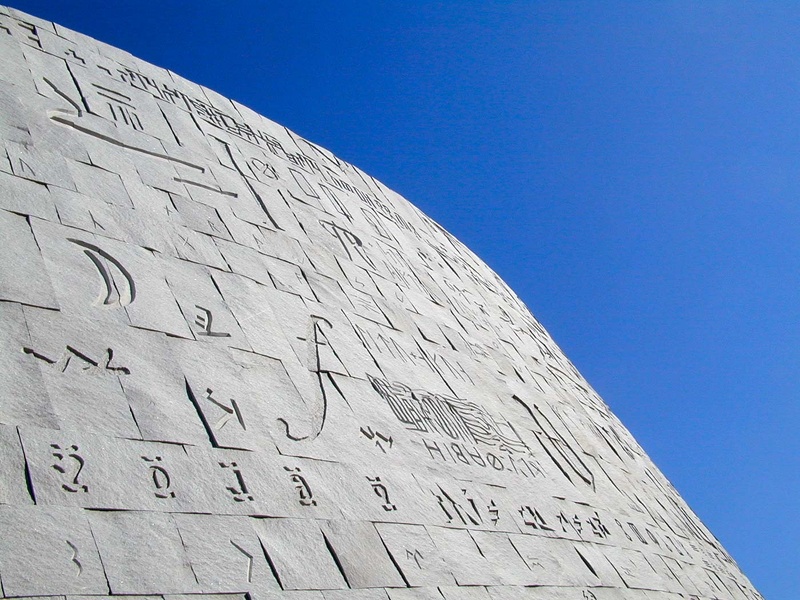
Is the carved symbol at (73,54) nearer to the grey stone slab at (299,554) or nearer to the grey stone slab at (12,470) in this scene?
the grey stone slab at (12,470)

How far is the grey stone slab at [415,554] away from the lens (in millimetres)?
3283

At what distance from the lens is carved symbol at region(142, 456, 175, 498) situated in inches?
104

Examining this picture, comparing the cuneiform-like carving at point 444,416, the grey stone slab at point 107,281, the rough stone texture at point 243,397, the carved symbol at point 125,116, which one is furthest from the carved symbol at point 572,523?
the carved symbol at point 125,116

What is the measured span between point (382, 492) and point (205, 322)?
1055mm

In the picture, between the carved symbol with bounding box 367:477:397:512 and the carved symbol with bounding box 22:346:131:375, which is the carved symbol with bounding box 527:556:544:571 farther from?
the carved symbol with bounding box 22:346:131:375

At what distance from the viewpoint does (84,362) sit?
2.90 meters

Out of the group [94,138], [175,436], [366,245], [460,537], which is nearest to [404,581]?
[460,537]

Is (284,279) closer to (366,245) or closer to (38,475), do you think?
(366,245)

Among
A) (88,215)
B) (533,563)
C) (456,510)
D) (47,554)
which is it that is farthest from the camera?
(533,563)

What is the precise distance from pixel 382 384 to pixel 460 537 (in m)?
0.99

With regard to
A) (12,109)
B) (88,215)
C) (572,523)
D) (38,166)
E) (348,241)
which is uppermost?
(348,241)

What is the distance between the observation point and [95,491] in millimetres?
2473

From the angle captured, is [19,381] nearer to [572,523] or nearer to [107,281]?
[107,281]

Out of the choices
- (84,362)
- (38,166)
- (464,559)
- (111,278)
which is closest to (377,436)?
→ (464,559)
